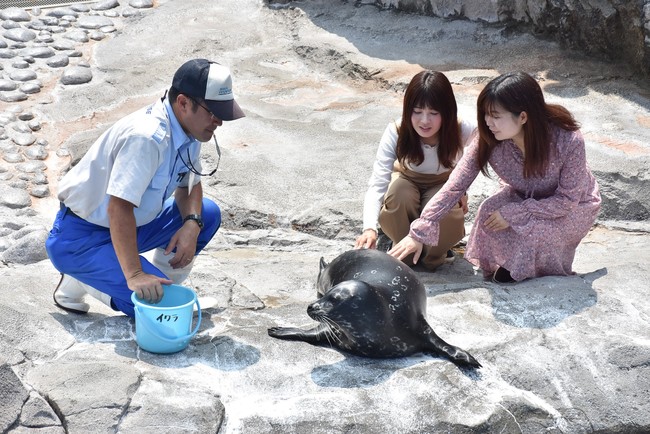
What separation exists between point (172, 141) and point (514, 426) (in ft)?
5.82

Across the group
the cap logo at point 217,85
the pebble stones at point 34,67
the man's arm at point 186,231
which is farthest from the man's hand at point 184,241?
the pebble stones at point 34,67

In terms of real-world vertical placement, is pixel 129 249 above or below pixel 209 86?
below

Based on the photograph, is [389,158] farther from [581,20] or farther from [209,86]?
[581,20]

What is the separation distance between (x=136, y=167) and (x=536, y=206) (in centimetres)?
199

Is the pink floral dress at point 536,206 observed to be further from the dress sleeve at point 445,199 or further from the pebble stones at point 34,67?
the pebble stones at point 34,67

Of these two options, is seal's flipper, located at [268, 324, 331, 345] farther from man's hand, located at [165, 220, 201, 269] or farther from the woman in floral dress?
the woman in floral dress

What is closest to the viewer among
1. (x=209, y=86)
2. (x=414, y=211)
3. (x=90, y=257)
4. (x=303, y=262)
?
(x=209, y=86)

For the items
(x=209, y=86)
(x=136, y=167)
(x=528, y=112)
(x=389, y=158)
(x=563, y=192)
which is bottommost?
(x=389, y=158)

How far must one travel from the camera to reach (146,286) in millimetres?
3646

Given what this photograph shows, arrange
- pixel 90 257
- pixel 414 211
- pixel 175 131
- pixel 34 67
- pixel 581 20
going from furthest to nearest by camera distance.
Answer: pixel 34 67 → pixel 581 20 → pixel 414 211 → pixel 90 257 → pixel 175 131

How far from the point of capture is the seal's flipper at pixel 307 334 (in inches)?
150

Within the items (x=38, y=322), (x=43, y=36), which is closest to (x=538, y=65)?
(x=43, y=36)

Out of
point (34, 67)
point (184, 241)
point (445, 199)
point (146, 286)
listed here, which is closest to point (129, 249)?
point (146, 286)

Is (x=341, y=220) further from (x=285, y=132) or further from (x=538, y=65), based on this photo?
(x=538, y=65)
